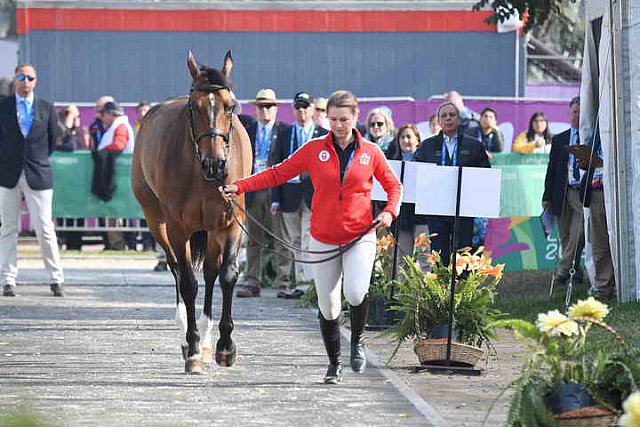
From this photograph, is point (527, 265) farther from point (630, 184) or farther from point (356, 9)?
point (356, 9)

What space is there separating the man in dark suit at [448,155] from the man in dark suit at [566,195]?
2.13 meters

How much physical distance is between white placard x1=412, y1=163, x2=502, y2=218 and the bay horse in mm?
1514

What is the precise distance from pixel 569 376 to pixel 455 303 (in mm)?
4090

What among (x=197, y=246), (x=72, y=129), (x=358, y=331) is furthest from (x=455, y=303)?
(x=72, y=129)

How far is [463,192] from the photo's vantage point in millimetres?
10961

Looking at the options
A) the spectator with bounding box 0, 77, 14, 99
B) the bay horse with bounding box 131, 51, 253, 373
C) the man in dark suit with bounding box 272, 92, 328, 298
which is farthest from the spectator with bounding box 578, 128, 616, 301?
the spectator with bounding box 0, 77, 14, 99

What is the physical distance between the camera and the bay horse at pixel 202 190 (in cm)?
1086

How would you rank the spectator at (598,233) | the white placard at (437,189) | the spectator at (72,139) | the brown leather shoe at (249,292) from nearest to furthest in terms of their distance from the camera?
1. the white placard at (437,189)
2. the spectator at (598,233)
3. the brown leather shoe at (249,292)
4. the spectator at (72,139)

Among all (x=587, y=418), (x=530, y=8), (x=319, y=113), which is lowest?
(x=587, y=418)

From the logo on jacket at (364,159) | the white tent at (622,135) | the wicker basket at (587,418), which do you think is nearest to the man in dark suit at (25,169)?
the white tent at (622,135)

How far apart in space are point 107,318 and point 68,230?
1064 centimetres

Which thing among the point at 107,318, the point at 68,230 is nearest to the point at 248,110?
the point at 68,230

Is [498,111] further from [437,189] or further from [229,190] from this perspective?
[229,190]

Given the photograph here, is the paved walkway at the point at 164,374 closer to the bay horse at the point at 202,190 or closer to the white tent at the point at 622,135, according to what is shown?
the bay horse at the point at 202,190
